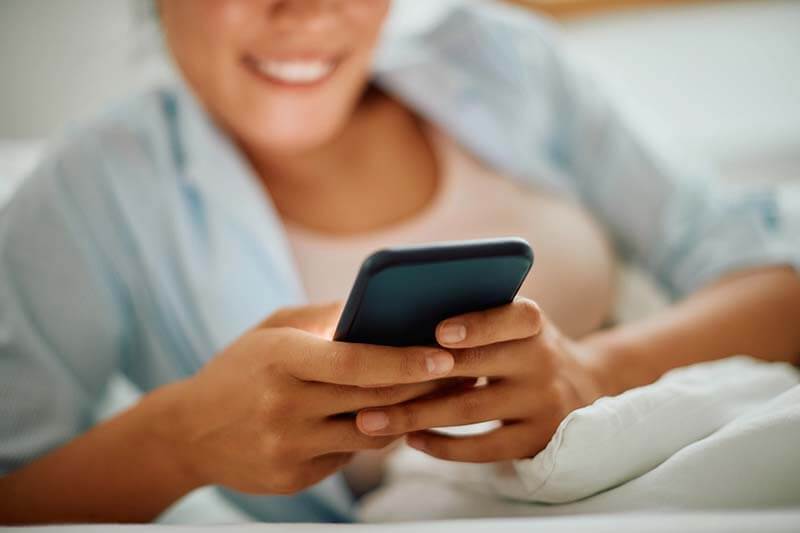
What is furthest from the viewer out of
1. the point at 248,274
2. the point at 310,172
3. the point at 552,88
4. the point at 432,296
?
the point at 552,88

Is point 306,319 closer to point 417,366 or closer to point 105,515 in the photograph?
point 417,366

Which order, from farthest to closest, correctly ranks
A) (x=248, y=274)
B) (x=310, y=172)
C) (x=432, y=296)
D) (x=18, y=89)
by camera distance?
(x=18, y=89)
(x=310, y=172)
(x=248, y=274)
(x=432, y=296)

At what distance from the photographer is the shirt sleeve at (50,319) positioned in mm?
595

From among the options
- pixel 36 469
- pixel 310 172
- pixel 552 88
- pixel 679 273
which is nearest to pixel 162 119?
pixel 310 172

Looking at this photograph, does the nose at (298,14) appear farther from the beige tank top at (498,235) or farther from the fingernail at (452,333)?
the fingernail at (452,333)

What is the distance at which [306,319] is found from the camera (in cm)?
46

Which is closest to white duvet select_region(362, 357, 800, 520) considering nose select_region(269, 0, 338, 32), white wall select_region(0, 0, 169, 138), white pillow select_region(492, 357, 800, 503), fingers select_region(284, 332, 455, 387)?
white pillow select_region(492, 357, 800, 503)

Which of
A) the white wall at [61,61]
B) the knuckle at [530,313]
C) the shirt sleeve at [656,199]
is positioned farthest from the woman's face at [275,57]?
the white wall at [61,61]

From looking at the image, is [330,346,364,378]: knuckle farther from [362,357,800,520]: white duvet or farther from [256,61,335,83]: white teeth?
[256,61,335,83]: white teeth

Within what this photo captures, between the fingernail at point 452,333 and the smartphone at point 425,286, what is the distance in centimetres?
1

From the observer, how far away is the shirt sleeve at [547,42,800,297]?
2.64 feet

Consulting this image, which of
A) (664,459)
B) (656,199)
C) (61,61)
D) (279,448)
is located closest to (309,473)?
(279,448)

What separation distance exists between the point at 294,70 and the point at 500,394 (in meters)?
0.46

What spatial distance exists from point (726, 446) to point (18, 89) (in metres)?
1.40
